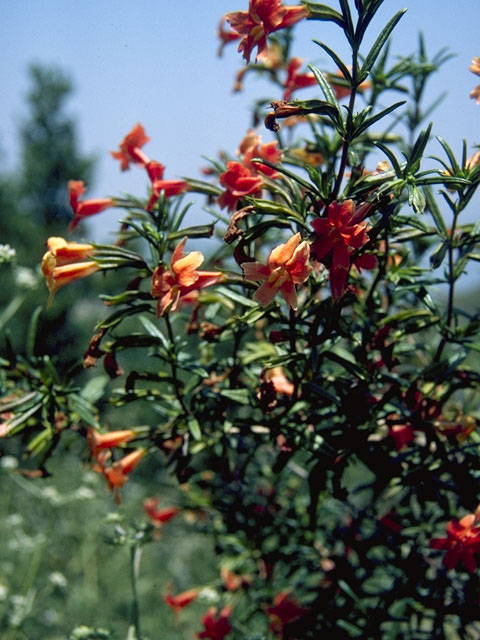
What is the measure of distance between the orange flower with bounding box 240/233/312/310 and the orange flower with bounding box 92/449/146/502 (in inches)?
25.1

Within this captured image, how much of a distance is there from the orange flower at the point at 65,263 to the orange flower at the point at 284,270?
39 cm

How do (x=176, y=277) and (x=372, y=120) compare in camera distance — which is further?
(x=176, y=277)

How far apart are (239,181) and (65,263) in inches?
16.3

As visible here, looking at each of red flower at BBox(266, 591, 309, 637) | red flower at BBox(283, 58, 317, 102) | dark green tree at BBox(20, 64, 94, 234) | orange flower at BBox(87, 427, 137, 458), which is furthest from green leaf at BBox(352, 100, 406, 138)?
dark green tree at BBox(20, 64, 94, 234)

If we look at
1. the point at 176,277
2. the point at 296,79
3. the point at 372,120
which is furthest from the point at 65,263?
the point at 296,79

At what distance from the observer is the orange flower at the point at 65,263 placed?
1.18 meters

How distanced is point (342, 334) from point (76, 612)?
375cm

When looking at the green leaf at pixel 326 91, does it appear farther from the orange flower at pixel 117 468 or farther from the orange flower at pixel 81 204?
the orange flower at pixel 117 468

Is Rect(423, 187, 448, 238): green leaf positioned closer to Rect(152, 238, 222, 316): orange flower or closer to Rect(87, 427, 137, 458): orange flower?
Rect(152, 238, 222, 316): orange flower

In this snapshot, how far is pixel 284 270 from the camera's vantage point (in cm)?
98

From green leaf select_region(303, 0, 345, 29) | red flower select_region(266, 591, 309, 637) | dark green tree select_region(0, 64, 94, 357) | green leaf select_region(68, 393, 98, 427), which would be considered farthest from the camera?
dark green tree select_region(0, 64, 94, 357)

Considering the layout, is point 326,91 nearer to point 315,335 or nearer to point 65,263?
point 315,335

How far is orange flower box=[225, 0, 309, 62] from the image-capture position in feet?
3.59

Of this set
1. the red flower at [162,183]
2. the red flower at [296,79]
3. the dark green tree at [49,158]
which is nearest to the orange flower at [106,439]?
the red flower at [162,183]
